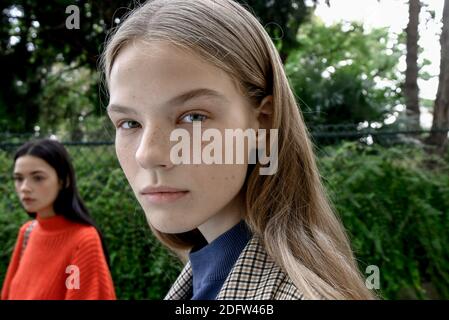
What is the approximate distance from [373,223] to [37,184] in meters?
1.30

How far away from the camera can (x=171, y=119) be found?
0.52m

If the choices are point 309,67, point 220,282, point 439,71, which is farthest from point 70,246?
point 439,71

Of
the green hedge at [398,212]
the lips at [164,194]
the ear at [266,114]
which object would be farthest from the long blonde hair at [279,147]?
the green hedge at [398,212]

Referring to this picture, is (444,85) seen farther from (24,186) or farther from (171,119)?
(24,186)

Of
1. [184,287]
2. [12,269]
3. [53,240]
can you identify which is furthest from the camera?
[12,269]

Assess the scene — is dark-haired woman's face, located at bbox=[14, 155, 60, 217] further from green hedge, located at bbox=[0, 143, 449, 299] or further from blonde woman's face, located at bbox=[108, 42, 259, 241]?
blonde woman's face, located at bbox=[108, 42, 259, 241]

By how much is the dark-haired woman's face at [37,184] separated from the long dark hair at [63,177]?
2cm

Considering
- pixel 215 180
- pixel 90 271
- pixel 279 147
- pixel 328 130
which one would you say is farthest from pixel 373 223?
pixel 215 180

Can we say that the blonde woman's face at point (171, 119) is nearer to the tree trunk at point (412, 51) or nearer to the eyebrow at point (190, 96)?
the eyebrow at point (190, 96)

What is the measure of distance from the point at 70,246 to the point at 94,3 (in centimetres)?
80

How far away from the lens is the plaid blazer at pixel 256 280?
20.2 inches

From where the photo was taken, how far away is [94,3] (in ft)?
3.92

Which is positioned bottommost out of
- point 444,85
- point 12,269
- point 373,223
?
point 12,269
